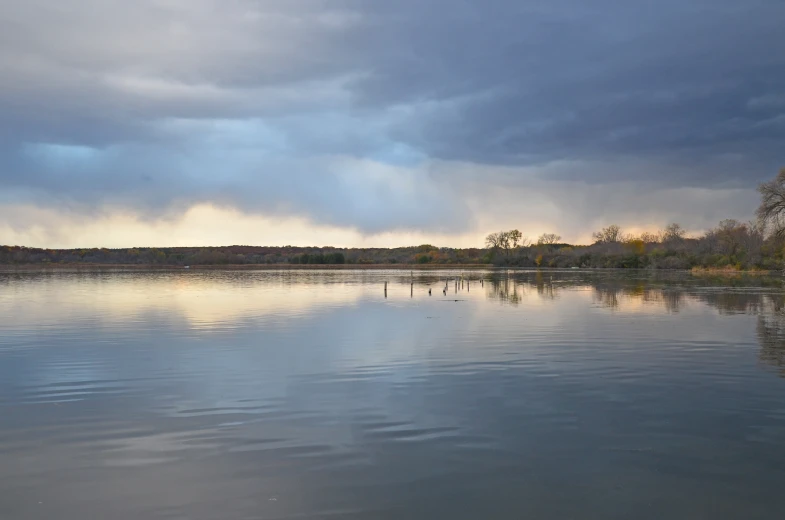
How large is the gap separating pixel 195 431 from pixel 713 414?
9281 millimetres

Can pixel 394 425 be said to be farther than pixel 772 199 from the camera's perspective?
No

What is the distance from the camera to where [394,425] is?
1073cm

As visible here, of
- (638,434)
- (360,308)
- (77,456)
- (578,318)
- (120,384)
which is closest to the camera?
(77,456)

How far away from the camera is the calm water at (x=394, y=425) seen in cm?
761

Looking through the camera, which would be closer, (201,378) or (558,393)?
(558,393)

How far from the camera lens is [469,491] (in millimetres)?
7793

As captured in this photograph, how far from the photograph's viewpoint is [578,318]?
94.2ft

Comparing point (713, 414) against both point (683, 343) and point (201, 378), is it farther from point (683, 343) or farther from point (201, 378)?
point (201, 378)

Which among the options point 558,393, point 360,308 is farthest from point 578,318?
point 558,393

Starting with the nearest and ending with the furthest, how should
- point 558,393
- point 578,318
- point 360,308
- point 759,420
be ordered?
point 759,420
point 558,393
point 578,318
point 360,308

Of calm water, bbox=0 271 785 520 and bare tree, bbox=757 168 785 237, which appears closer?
calm water, bbox=0 271 785 520

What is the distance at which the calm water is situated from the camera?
7605 mm

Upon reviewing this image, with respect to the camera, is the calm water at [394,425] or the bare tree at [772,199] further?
the bare tree at [772,199]

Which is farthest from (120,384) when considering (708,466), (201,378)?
(708,466)
